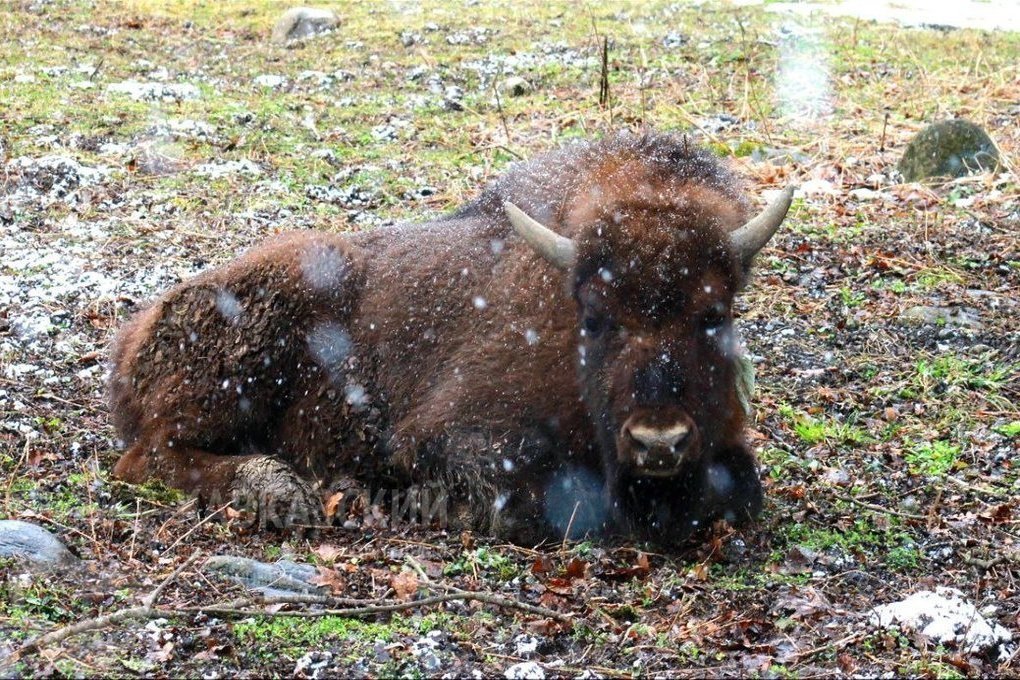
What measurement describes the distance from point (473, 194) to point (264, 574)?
596 cm

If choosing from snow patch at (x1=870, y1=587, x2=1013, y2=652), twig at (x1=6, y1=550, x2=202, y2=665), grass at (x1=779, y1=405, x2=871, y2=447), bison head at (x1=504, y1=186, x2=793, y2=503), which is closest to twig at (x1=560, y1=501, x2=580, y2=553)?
bison head at (x1=504, y1=186, x2=793, y2=503)

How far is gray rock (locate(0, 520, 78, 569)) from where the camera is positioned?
456 centimetres

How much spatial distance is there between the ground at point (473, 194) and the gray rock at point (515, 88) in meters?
0.12

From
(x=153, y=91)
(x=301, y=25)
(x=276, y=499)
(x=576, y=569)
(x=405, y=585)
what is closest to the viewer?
(x=405, y=585)

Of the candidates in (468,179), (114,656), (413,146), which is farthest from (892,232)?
(114,656)

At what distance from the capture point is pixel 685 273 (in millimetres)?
5133

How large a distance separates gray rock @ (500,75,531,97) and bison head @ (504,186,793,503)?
7.79 meters

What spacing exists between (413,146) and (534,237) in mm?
6288

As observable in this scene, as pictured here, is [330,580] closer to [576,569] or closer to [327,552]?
[327,552]

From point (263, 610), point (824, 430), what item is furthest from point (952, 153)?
point (263, 610)

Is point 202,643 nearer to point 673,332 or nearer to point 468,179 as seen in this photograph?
point 673,332

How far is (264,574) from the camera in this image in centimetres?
472

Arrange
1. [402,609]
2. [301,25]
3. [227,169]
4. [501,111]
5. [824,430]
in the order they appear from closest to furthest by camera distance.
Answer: [402,609]
[824,430]
[227,169]
[501,111]
[301,25]

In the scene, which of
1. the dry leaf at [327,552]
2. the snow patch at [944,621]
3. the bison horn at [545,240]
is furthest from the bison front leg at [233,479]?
the snow patch at [944,621]
